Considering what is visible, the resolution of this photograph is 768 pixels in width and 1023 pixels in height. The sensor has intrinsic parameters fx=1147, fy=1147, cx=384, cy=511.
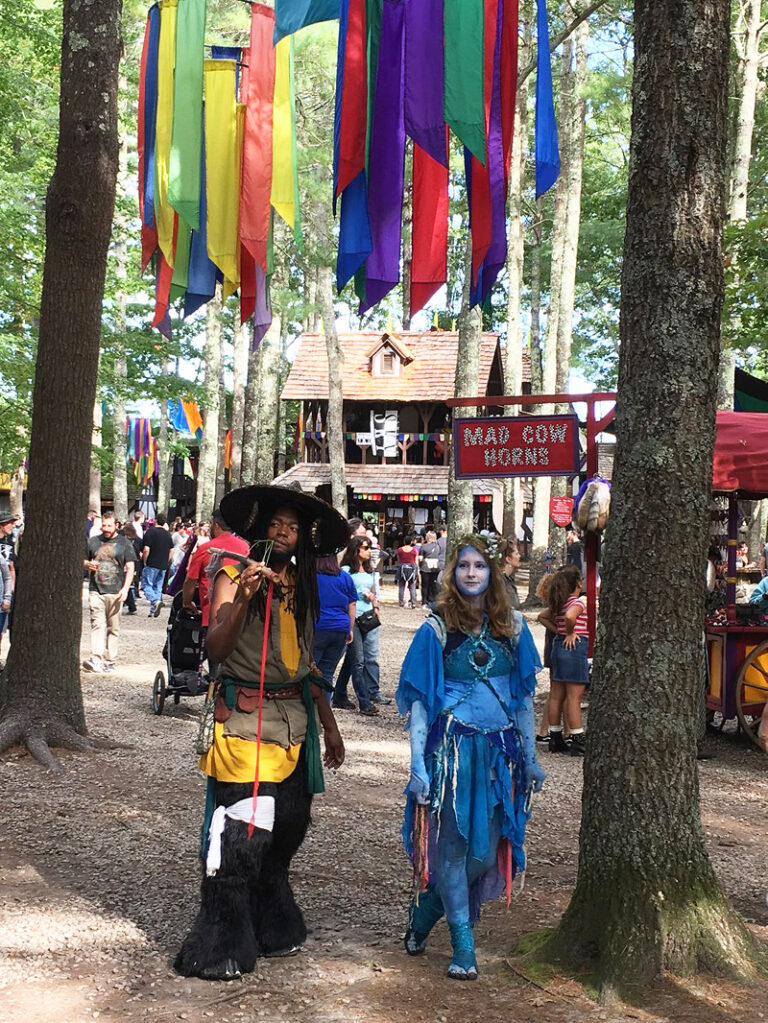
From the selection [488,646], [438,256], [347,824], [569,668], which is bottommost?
[347,824]

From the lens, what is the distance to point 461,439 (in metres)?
9.55

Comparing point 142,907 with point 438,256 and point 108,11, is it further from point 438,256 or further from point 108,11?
point 108,11

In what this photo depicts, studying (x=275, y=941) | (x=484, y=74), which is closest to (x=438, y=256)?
(x=484, y=74)

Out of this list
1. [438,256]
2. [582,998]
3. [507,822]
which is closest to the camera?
[582,998]

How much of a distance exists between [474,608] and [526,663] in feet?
1.00

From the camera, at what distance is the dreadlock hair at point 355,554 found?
1199 centimetres

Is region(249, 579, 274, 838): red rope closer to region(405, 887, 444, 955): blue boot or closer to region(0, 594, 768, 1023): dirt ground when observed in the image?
region(0, 594, 768, 1023): dirt ground

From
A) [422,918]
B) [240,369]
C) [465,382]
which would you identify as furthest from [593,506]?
[240,369]

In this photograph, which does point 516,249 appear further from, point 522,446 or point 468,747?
point 468,747

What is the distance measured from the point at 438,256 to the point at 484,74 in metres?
1.40

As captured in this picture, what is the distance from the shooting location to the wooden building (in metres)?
40.4

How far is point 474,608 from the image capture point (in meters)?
4.66

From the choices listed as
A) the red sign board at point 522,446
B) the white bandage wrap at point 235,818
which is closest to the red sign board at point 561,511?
the red sign board at point 522,446

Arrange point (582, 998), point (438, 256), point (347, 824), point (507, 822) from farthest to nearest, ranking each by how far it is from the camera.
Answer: point (438, 256) < point (347, 824) < point (507, 822) < point (582, 998)
